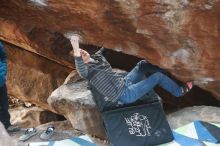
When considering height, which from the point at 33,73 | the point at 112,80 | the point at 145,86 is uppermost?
the point at 112,80

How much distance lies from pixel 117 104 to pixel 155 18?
1225 millimetres

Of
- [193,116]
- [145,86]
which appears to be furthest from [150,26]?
[193,116]

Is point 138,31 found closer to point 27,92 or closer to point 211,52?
point 211,52

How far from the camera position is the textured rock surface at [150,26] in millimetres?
5031

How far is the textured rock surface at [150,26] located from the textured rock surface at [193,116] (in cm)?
39

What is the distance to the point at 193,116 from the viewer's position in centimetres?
583

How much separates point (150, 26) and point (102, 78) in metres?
1.02

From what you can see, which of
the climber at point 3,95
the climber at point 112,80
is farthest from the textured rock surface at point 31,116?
the climber at point 112,80

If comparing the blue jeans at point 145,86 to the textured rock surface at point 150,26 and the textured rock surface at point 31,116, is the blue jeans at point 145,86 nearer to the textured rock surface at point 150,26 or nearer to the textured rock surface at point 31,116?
the textured rock surface at point 150,26

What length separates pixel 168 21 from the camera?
5176 mm

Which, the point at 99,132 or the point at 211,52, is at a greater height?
the point at 211,52

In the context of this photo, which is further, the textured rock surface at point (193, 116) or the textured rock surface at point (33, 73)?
the textured rock surface at point (33, 73)

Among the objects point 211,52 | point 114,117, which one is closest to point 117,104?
point 114,117

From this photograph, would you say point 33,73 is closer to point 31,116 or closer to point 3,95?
point 31,116
